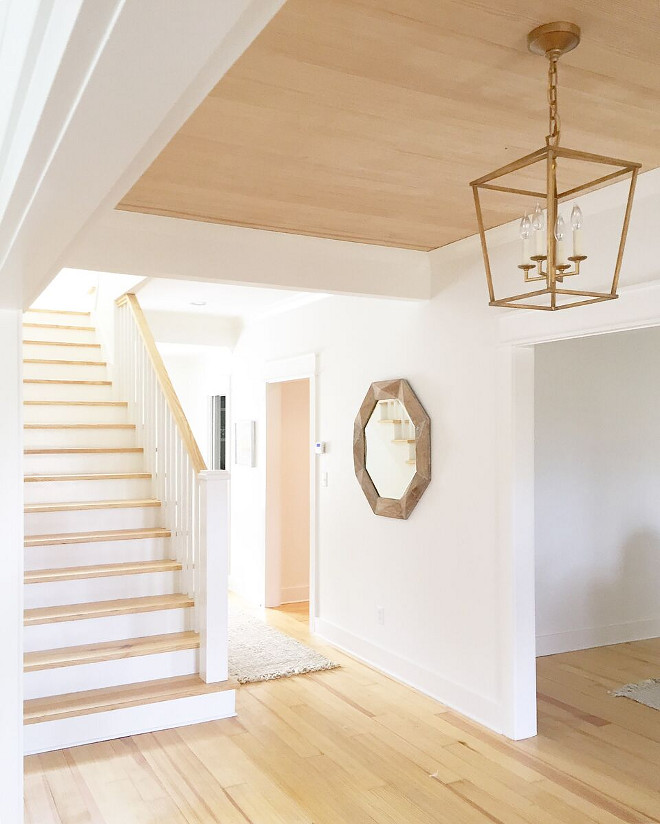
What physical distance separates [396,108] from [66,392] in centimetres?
433

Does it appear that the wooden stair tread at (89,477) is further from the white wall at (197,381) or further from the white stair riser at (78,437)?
the white wall at (197,381)

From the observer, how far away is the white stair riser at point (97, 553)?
14.3 feet

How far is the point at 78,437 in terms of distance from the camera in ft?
18.0

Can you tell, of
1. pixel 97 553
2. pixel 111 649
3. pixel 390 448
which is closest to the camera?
pixel 111 649

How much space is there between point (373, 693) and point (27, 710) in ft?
6.09

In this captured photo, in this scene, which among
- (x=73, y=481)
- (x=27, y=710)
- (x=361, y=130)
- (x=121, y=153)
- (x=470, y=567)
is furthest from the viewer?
(x=73, y=481)

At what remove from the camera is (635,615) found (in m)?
5.48

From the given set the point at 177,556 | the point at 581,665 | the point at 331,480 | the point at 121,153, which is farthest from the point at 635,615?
the point at 121,153

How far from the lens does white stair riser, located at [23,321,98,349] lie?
20.7 feet

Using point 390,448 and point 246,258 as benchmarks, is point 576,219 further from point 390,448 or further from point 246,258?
point 390,448

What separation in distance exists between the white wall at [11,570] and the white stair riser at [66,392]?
356 cm

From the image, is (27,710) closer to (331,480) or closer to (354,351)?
(331,480)

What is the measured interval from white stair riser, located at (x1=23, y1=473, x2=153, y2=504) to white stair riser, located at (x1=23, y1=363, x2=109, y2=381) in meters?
1.39

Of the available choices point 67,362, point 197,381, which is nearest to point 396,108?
point 67,362
